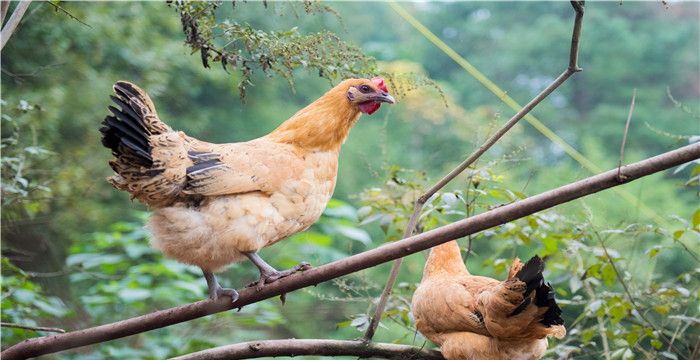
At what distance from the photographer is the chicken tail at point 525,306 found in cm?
215

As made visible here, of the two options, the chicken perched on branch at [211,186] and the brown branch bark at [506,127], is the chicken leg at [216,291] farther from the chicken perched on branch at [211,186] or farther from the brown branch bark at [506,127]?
the brown branch bark at [506,127]

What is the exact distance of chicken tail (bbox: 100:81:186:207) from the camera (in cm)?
194

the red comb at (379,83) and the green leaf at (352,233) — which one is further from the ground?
the red comb at (379,83)

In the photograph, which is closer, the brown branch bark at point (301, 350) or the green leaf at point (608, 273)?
the brown branch bark at point (301, 350)

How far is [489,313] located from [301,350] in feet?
1.94

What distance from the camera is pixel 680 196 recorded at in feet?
22.8

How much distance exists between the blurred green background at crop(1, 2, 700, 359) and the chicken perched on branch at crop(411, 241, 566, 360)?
11cm

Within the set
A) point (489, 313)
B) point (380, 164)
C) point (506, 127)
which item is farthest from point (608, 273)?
point (380, 164)

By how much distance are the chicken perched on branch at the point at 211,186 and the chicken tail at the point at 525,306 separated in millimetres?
560

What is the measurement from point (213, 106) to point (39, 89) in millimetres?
2783

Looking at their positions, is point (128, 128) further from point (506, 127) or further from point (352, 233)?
point (352, 233)

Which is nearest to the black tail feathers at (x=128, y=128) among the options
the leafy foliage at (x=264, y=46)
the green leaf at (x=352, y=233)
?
the leafy foliage at (x=264, y=46)

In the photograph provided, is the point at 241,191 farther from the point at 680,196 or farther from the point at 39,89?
the point at 680,196

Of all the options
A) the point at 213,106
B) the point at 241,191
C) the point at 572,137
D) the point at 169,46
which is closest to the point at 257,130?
the point at 213,106
